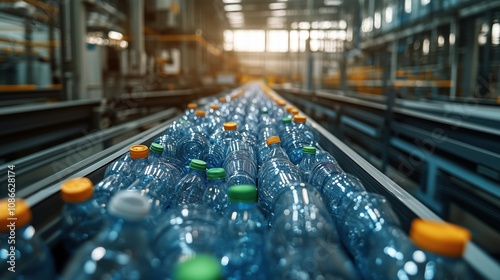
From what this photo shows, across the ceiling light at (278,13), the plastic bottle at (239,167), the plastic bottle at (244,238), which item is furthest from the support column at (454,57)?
the ceiling light at (278,13)

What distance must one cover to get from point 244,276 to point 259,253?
0.24 feet

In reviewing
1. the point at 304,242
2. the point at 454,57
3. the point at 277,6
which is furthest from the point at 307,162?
the point at 277,6

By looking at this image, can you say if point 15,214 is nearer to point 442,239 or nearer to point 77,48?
point 442,239

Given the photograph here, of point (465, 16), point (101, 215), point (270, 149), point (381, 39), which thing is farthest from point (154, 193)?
point (381, 39)

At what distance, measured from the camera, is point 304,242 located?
797mm

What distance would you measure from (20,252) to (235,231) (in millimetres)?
462

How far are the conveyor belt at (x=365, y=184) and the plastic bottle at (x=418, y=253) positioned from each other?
0.04m

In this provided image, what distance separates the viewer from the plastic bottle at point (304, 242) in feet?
2.30

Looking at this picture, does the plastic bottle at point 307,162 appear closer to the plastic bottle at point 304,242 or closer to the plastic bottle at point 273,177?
the plastic bottle at point 273,177

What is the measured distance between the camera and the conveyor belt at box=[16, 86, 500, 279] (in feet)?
2.40

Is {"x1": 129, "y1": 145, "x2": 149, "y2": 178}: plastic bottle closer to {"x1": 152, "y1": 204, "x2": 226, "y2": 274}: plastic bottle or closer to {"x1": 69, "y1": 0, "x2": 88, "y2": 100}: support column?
{"x1": 152, "y1": 204, "x2": 226, "y2": 274}: plastic bottle

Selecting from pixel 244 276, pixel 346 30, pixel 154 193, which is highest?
pixel 346 30

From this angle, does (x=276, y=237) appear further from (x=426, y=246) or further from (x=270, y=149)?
(x=270, y=149)

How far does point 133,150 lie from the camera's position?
1.30 metres
